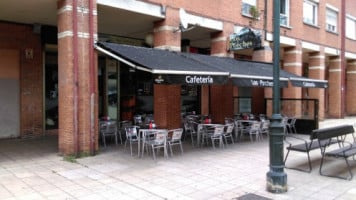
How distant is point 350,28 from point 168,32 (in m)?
18.0

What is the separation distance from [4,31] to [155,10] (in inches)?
199

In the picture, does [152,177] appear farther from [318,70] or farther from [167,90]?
[318,70]

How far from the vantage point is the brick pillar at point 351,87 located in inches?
1021

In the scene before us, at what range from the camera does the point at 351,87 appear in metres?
26.0

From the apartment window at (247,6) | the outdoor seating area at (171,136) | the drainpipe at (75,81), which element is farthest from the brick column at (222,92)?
the drainpipe at (75,81)

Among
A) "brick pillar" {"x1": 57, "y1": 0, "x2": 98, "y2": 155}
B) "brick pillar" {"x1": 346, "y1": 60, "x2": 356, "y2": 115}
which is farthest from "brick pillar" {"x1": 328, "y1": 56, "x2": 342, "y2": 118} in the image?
"brick pillar" {"x1": 57, "y1": 0, "x2": 98, "y2": 155}

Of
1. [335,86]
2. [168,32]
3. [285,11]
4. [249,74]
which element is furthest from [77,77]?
[335,86]

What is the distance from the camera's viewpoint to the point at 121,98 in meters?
15.5

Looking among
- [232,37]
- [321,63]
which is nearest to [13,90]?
[232,37]

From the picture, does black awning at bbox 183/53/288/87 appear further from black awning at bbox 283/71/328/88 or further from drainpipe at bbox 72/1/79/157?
drainpipe at bbox 72/1/79/157

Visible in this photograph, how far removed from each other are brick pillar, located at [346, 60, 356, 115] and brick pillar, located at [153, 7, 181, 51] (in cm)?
1860

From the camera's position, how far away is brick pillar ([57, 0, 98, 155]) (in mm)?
9125

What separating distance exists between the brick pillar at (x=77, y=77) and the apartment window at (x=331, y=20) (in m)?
16.8

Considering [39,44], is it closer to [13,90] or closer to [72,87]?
[13,90]
